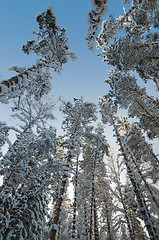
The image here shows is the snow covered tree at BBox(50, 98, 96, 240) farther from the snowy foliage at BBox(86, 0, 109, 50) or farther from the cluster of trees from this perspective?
the snowy foliage at BBox(86, 0, 109, 50)

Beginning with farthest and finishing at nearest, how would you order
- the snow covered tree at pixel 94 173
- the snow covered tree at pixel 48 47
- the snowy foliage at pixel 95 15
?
1. the snow covered tree at pixel 94 173
2. the snow covered tree at pixel 48 47
3. the snowy foliage at pixel 95 15

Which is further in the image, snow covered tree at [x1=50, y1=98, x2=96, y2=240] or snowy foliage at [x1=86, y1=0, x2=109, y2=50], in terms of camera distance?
snow covered tree at [x1=50, y1=98, x2=96, y2=240]

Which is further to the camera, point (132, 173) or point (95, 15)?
point (132, 173)

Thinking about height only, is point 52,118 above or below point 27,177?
above

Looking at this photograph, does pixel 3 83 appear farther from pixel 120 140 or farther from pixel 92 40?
pixel 120 140

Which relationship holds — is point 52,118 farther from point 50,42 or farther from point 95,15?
point 95,15

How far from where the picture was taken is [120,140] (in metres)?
11.3

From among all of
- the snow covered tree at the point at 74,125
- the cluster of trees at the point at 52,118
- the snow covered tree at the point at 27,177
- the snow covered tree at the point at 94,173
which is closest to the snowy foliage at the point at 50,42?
the cluster of trees at the point at 52,118

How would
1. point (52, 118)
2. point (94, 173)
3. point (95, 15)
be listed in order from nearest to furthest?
point (95, 15) → point (52, 118) → point (94, 173)

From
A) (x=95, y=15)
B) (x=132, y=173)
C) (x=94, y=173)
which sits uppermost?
(x=94, y=173)

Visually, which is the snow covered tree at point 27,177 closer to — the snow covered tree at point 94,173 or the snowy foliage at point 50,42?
the snowy foliage at point 50,42

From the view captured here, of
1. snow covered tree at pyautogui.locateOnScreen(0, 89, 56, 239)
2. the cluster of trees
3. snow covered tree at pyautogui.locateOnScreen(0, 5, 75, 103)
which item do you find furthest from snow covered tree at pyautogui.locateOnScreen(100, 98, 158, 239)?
snow covered tree at pyautogui.locateOnScreen(0, 5, 75, 103)

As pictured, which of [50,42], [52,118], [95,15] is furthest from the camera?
[52,118]

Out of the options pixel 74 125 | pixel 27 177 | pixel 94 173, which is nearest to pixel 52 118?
pixel 74 125
